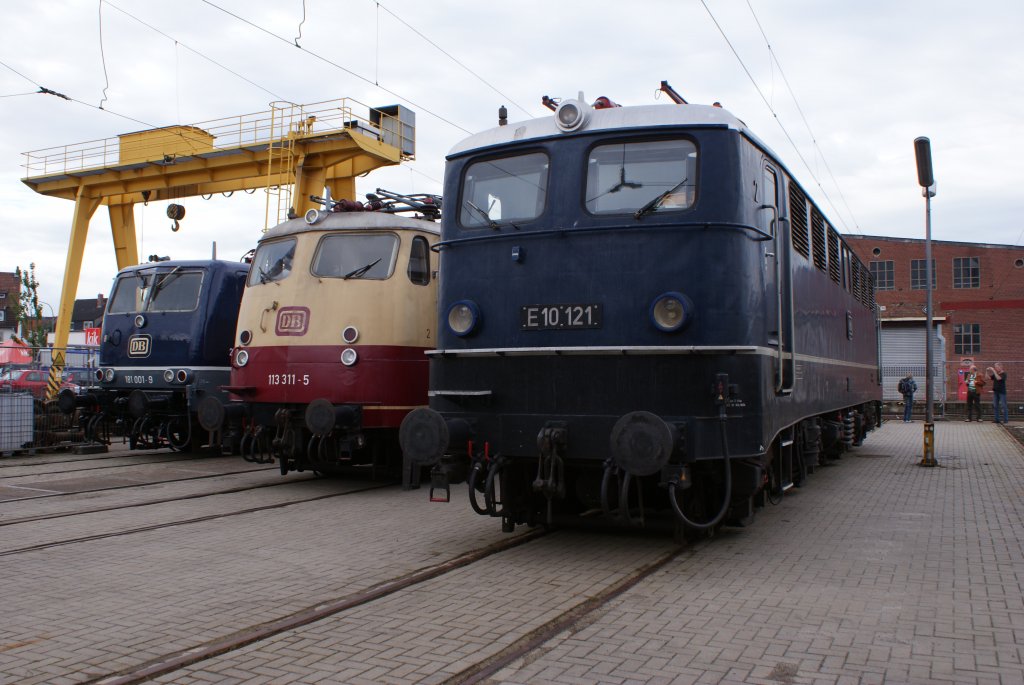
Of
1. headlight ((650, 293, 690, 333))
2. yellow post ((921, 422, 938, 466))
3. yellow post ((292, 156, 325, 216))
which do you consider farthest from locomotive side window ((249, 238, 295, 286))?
yellow post ((921, 422, 938, 466))

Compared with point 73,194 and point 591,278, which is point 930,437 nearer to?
point 591,278

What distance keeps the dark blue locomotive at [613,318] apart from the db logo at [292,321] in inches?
144

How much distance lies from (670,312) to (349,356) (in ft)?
16.2

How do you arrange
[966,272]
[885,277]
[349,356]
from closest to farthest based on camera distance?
[349,356]
[966,272]
[885,277]

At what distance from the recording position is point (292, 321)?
425 inches

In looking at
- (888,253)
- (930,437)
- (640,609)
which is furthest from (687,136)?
(888,253)

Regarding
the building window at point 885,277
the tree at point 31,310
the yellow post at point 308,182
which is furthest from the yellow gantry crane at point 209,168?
the building window at point 885,277

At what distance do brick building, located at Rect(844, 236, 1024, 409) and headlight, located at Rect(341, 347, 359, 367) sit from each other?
31.2m

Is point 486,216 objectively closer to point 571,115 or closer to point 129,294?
point 571,115

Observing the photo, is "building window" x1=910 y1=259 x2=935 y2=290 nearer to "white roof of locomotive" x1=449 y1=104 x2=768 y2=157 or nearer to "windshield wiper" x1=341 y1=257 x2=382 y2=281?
"windshield wiper" x1=341 y1=257 x2=382 y2=281

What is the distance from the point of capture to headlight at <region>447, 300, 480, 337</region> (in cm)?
723

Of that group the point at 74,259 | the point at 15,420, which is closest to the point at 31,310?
the point at 74,259

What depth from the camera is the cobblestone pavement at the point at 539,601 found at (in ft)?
14.4

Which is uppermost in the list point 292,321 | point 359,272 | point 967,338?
point 967,338
